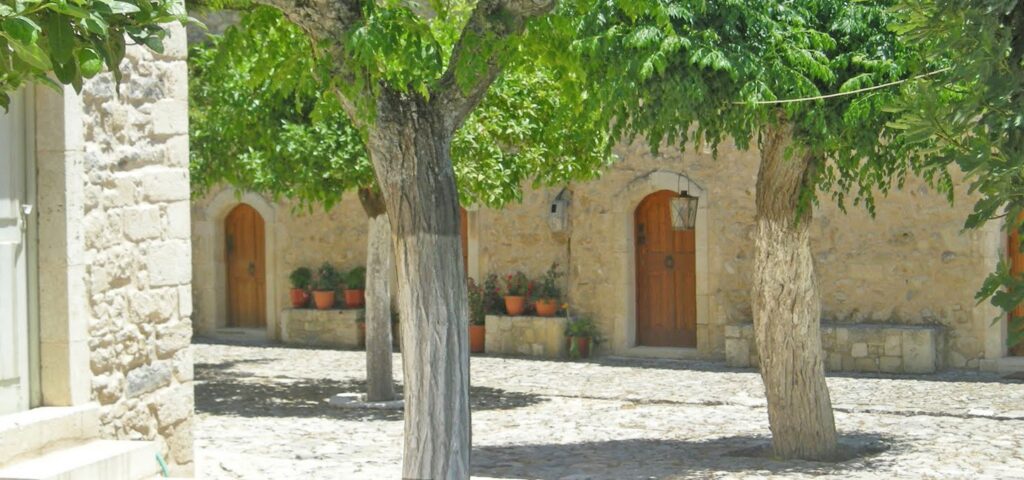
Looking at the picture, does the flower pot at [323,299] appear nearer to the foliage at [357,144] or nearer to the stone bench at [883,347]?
the foliage at [357,144]

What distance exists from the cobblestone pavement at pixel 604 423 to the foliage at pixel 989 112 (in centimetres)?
453

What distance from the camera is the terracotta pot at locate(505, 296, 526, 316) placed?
1594 centimetres

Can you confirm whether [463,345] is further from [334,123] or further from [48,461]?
[334,123]

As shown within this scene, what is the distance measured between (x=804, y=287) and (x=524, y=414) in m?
3.51

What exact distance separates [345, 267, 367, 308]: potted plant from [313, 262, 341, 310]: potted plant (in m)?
0.21

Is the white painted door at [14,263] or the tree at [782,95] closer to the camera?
the white painted door at [14,263]

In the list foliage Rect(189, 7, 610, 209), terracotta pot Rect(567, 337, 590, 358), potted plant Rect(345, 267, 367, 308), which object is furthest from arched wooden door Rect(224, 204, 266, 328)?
foliage Rect(189, 7, 610, 209)

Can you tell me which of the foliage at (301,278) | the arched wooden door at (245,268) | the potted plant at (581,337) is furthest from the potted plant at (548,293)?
the arched wooden door at (245,268)

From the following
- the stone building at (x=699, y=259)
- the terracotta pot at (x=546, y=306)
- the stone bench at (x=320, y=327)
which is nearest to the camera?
the stone building at (x=699, y=259)

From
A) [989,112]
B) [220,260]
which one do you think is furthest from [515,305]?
[989,112]

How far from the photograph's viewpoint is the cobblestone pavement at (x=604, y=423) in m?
8.55

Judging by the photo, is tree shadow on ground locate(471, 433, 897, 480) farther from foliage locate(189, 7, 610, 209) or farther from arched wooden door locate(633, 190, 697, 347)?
arched wooden door locate(633, 190, 697, 347)

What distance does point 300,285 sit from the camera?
687 inches

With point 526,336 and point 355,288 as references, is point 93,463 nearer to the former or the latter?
point 526,336
